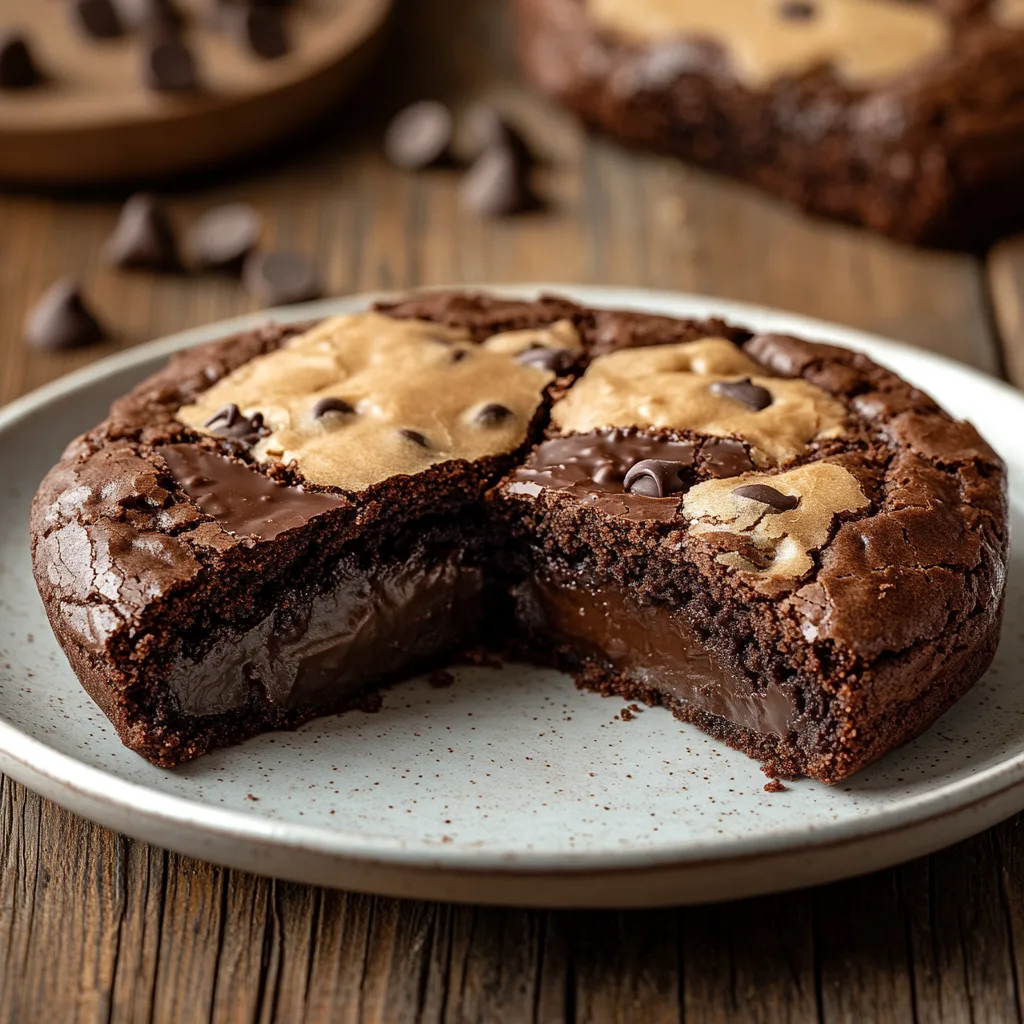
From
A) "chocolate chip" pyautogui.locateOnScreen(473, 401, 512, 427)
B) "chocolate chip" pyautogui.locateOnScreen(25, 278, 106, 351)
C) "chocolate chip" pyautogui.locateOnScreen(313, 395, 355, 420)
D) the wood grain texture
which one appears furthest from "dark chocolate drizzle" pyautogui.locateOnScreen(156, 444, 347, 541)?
the wood grain texture

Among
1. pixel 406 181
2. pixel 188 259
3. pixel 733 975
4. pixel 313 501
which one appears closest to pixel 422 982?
pixel 733 975

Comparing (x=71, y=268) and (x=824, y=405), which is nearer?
(x=824, y=405)

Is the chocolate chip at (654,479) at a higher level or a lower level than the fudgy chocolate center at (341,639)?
higher

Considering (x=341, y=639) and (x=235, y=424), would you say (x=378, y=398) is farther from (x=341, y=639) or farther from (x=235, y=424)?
(x=341, y=639)

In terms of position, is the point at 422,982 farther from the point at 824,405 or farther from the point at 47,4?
the point at 47,4

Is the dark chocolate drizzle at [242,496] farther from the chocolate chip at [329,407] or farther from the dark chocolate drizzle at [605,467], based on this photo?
the dark chocolate drizzle at [605,467]

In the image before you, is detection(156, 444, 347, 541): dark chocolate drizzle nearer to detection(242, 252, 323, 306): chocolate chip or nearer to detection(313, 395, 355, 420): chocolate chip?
detection(313, 395, 355, 420): chocolate chip

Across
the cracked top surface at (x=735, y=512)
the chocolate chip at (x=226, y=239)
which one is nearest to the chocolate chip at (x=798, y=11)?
the chocolate chip at (x=226, y=239)
